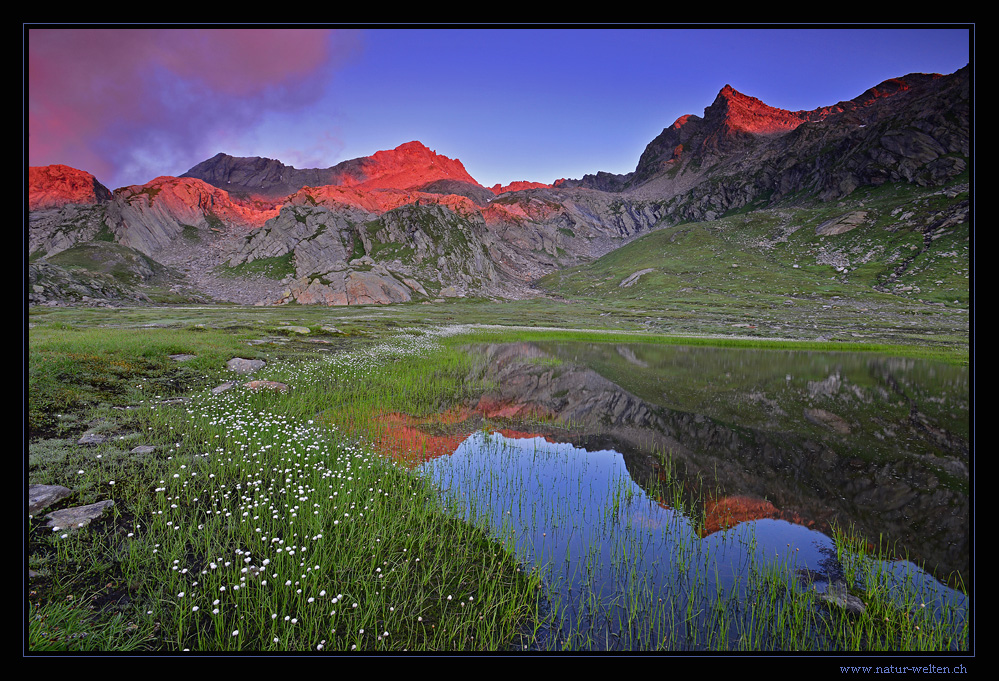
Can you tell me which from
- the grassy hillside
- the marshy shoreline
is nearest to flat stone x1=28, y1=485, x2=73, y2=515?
the marshy shoreline

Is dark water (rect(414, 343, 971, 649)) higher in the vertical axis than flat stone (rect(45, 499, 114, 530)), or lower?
lower

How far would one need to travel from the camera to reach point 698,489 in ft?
36.6

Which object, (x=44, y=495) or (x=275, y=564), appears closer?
(x=275, y=564)

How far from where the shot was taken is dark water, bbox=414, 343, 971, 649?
6684 mm

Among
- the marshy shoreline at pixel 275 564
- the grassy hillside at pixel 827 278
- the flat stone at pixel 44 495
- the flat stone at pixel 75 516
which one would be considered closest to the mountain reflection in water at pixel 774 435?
the marshy shoreline at pixel 275 564

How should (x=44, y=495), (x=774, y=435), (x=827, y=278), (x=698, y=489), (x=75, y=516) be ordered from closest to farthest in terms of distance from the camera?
(x=75, y=516) → (x=44, y=495) → (x=698, y=489) → (x=774, y=435) → (x=827, y=278)

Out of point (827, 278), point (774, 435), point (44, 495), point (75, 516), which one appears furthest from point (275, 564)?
point (827, 278)

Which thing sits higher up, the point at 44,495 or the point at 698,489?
the point at 44,495

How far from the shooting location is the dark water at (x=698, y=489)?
6684 mm

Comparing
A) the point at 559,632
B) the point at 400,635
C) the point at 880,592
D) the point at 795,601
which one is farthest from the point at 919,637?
the point at 400,635

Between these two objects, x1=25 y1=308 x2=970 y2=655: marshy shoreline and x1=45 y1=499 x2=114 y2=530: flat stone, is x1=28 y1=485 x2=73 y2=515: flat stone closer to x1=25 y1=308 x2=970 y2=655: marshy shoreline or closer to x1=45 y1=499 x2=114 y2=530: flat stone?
x1=25 y1=308 x2=970 y2=655: marshy shoreline

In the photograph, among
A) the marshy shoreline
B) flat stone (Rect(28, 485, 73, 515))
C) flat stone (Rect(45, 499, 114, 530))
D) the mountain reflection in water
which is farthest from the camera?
the mountain reflection in water

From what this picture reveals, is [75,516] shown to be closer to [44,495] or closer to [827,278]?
[44,495]
